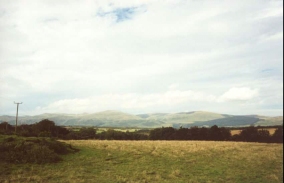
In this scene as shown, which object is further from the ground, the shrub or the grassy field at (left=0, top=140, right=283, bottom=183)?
the shrub

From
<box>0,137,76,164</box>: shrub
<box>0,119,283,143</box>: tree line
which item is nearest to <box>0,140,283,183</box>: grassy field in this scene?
<box>0,137,76,164</box>: shrub

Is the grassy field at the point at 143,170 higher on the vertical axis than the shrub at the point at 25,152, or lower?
lower

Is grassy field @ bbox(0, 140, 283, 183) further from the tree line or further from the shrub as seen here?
the tree line

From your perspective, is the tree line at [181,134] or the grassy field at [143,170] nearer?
the grassy field at [143,170]

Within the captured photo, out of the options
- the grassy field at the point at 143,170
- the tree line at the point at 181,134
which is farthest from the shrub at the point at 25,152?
the tree line at the point at 181,134

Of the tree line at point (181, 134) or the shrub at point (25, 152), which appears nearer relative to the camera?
the shrub at point (25, 152)

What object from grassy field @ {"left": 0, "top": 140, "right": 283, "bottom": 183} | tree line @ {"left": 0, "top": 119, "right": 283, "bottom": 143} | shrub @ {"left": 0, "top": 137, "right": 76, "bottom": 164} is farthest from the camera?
tree line @ {"left": 0, "top": 119, "right": 283, "bottom": 143}

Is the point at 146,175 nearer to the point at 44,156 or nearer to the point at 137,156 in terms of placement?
the point at 137,156

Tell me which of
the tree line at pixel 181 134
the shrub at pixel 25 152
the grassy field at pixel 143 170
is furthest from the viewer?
the tree line at pixel 181 134

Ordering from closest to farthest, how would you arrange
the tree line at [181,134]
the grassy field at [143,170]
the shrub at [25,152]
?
1. the grassy field at [143,170]
2. the shrub at [25,152]
3. the tree line at [181,134]

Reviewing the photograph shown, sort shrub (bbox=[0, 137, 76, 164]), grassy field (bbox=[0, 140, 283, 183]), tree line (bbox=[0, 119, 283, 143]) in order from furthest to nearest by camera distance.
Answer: tree line (bbox=[0, 119, 283, 143]), shrub (bbox=[0, 137, 76, 164]), grassy field (bbox=[0, 140, 283, 183])

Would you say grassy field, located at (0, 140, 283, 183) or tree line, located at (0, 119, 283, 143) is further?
tree line, located at (0, 119, 283, 143)

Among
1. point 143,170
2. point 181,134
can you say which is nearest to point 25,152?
point 143,170

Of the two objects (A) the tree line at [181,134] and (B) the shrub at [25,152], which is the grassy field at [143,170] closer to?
(B) the shrub at [25,152]
